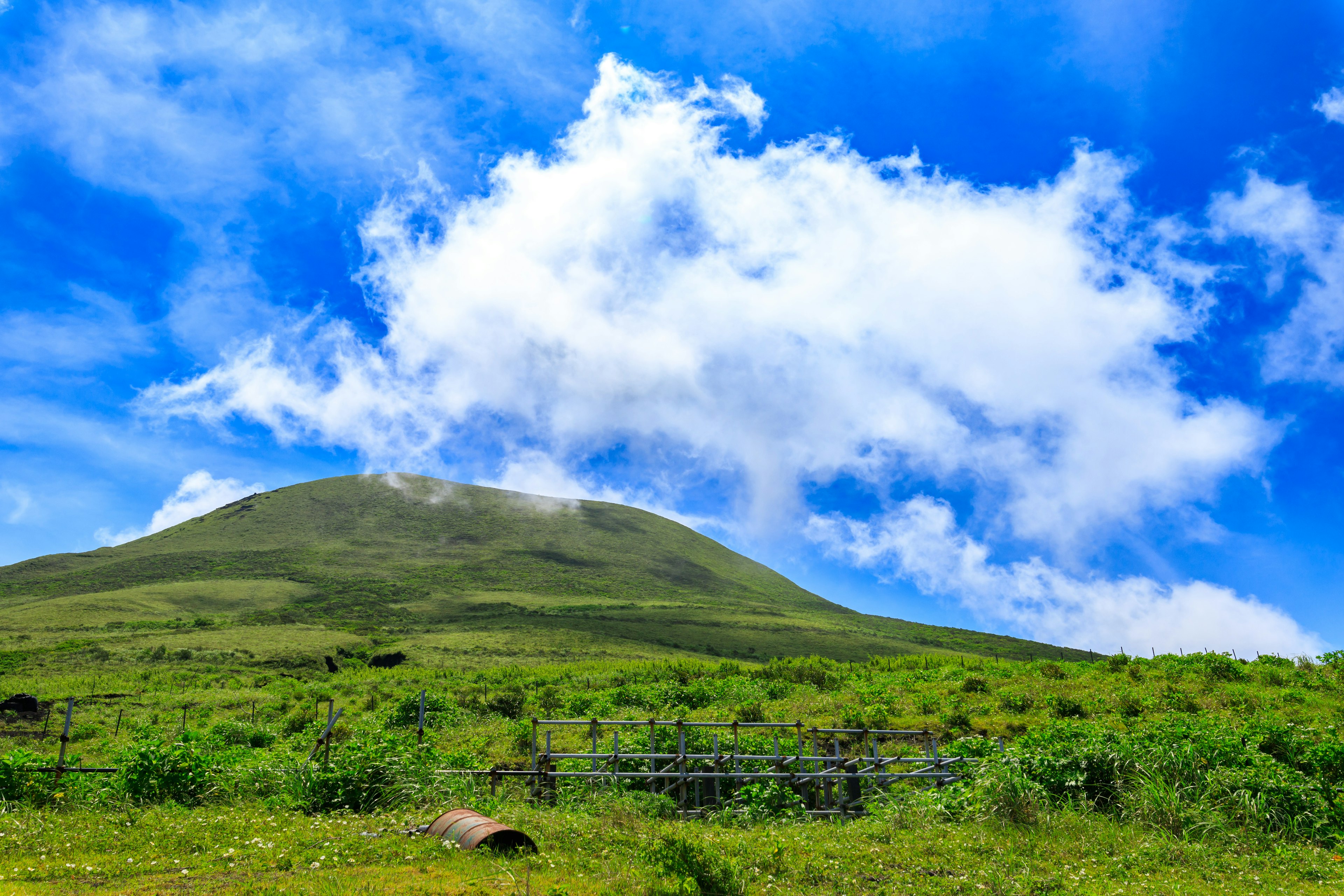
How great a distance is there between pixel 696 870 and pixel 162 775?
33.7ft

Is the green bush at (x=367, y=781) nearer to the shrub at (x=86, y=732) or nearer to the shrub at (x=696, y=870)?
the shrub at (x=696, y=870)

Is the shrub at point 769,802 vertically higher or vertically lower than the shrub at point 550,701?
higher

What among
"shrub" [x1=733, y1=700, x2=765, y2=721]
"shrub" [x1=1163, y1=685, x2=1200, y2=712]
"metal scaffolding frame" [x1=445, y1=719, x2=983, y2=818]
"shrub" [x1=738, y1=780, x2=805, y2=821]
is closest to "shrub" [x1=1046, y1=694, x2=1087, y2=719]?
"shrub" [x1=1163, y1=685, x2=1200, y2=712]

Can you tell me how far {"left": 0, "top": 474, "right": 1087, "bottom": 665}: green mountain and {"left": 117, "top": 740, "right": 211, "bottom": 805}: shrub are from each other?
2009 inches

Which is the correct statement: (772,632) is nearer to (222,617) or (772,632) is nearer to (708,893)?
(222,617)

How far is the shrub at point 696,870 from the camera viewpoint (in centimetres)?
832

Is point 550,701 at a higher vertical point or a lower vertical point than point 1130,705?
lower

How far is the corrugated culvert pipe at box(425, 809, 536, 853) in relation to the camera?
9.86 m

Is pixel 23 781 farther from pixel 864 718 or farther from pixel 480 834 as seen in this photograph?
pixel 864 718

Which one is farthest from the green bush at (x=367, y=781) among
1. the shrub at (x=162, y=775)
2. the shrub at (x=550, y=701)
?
the shrub at (x=550, y=701)

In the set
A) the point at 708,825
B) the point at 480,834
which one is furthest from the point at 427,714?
the point at 480,834

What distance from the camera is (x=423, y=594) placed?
115 meters

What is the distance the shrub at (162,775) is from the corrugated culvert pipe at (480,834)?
565cm

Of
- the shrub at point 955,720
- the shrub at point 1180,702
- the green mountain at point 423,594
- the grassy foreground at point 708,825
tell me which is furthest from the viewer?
the green mountain at point 423,594
